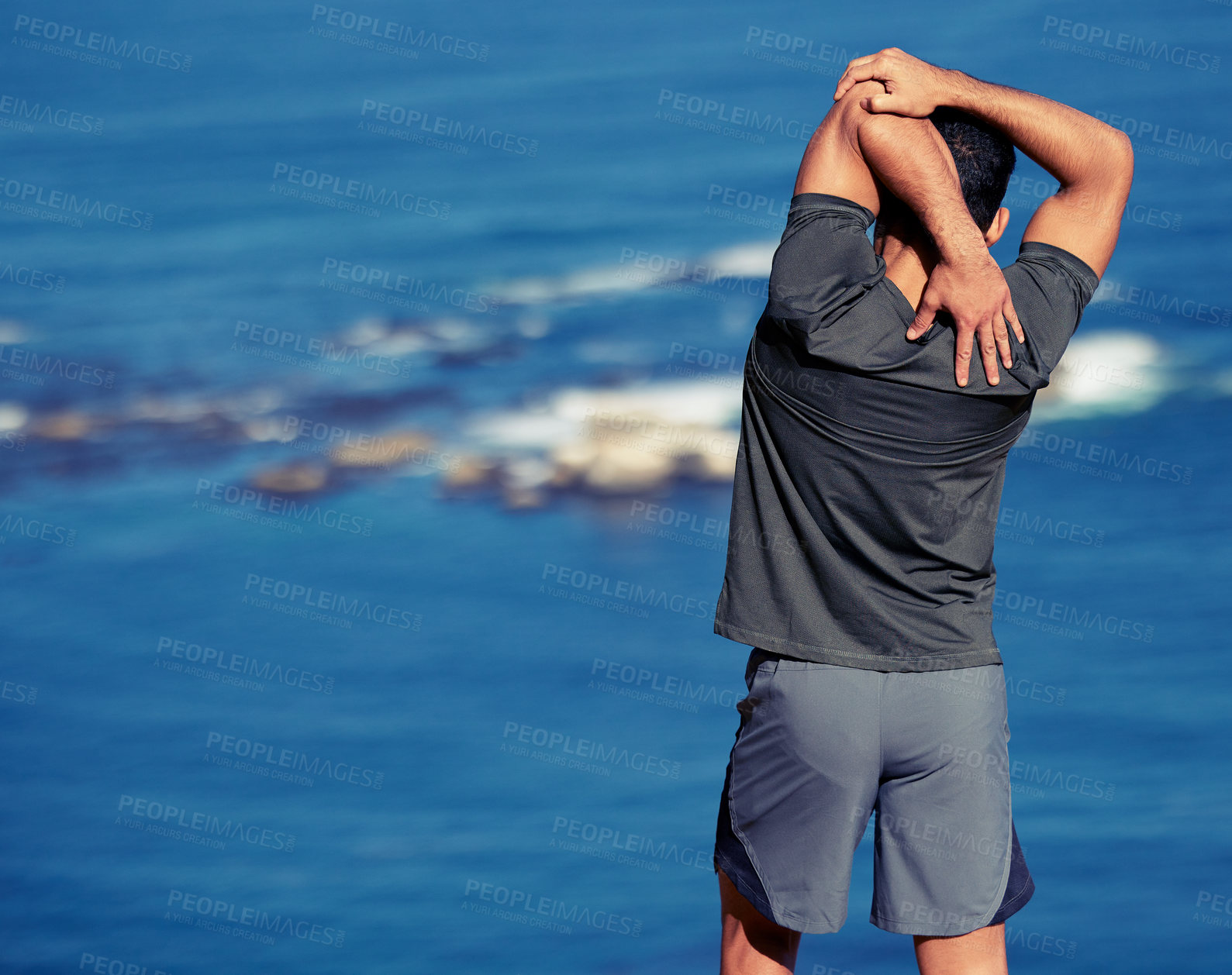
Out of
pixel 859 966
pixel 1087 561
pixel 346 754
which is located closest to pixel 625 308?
pixel 1087 561

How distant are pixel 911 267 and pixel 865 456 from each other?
0.21 metres

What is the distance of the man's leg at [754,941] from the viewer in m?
1.50

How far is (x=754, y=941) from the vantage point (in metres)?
1.50

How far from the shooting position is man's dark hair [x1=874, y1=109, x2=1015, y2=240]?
140 centimetres

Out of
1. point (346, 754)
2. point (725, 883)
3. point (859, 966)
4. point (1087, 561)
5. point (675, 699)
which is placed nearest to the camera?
point (725, 883)

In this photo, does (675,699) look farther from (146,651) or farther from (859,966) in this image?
(146,651)

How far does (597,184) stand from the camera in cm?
524

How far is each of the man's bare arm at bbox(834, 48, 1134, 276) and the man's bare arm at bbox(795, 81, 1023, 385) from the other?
3 cm

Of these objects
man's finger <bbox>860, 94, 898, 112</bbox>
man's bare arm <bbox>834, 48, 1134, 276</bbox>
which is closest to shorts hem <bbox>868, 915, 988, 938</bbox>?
man's bare arm <bbox>834, 48, 1134, 276</bbox>

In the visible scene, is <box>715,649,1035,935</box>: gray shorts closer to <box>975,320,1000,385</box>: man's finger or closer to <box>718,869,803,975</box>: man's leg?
<box>718,869,803,975</box>: man's leg

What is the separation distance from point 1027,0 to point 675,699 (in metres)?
3.41

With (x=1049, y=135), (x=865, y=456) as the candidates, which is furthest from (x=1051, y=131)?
(x=865, y=456)

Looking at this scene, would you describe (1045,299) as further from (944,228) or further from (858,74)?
(858,74)

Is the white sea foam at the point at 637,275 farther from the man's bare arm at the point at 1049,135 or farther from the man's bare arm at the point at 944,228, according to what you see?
the man's bare arm at the point at 944,228
